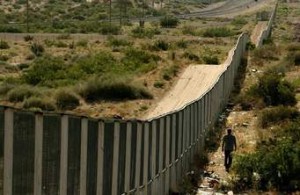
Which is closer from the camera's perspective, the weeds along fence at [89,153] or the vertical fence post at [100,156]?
the weeds along fence at [89,153]

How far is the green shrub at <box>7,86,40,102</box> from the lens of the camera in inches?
1388

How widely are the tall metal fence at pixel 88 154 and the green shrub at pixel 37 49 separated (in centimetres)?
4380

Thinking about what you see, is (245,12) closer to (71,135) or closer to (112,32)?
(112,32)

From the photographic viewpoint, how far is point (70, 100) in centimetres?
3500

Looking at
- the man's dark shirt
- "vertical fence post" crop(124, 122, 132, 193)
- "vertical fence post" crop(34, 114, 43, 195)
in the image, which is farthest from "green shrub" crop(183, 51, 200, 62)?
"vertical fence post" crop(34, 114, 43, 195)

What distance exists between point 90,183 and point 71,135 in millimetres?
1048

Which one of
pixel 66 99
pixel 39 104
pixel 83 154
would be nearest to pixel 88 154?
pixel 83 154

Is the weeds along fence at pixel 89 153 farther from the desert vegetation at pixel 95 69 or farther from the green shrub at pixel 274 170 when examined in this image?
the desert vegetation at pixel 95 69

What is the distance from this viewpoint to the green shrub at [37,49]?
59219mm

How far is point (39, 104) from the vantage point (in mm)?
33250

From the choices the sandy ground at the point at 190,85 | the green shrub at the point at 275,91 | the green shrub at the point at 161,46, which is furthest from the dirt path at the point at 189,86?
the green shrub at the point at 161,46

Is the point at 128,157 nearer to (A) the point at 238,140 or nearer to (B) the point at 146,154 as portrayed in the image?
(B) the point at 146,154

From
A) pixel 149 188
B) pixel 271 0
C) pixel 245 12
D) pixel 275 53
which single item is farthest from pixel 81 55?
pixel 271 0

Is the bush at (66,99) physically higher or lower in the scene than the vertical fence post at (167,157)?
lower
